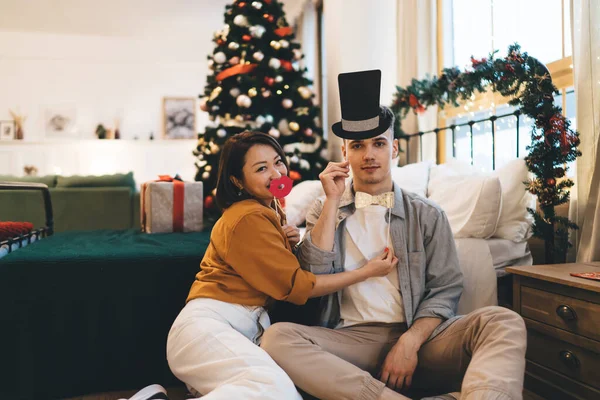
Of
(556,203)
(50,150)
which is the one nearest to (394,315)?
(556,203)

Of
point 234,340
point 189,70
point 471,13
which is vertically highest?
point 189,70

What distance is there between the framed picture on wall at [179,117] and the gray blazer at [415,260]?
6776mm

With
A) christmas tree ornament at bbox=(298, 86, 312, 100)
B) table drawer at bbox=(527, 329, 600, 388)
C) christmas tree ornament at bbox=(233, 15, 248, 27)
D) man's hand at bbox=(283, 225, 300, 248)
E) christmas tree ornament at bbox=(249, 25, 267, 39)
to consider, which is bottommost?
table drawer at bbox=(527, 329, 600, 388)

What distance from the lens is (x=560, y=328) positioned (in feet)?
4.85

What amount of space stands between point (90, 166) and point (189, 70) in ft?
7.60

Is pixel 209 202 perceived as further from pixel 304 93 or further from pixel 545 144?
pixel 545 144

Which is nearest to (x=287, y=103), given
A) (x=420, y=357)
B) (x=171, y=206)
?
(x=171, y=206)

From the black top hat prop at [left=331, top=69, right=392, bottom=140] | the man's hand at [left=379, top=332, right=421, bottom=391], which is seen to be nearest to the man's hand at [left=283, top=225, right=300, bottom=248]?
the black top hat prop at [left=331, top=69, right=392, bottom=140]

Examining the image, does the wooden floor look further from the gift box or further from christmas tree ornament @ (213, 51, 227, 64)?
christmas tree ornament @ (213, 51, 227, 64)

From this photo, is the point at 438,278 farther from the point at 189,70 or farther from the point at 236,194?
the point at 189,70

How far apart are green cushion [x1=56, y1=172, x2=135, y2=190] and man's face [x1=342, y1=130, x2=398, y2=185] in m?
3.72

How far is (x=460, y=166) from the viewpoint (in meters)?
2.47

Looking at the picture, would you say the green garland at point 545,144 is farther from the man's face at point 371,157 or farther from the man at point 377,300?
the man's face at point 371,157

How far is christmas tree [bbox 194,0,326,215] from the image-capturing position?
4.33 metres
